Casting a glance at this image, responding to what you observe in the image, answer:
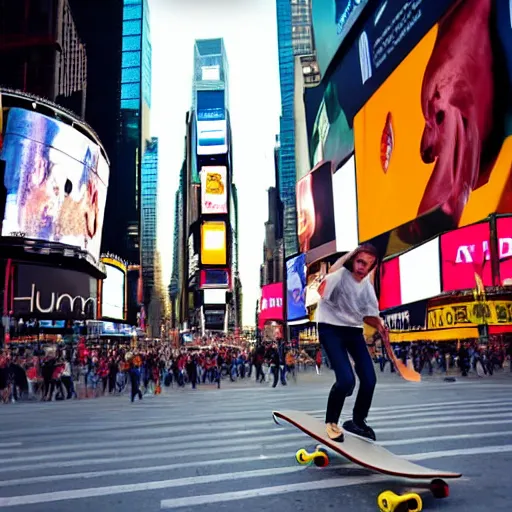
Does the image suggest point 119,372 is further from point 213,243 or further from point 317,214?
point 213,243

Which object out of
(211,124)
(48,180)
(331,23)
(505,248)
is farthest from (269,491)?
(211,124)

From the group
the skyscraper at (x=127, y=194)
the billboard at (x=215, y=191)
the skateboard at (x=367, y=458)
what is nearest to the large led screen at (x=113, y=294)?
the skyscraper at (x=127, y=194)

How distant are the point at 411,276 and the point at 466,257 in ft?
21.0

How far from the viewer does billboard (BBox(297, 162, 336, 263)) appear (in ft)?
197

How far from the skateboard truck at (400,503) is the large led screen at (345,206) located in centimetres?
4720

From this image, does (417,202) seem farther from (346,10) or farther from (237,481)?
(237,481)

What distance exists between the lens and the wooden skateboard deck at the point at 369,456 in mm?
4207

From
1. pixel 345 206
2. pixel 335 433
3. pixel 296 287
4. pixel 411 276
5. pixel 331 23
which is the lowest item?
pixel 335 433

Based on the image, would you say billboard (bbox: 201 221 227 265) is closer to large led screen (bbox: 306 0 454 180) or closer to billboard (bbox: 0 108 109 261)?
large led screen (bbox: 306 0 454 180)

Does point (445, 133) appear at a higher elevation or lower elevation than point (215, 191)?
lower

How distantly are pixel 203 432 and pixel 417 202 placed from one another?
102ft

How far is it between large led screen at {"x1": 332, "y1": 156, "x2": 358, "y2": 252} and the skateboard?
45478 millimetres

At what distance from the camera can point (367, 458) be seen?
4.70 metres

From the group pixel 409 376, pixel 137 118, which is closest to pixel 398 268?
pixel 409 376
